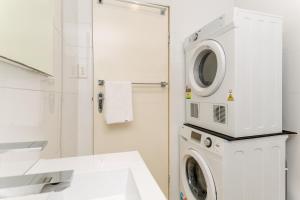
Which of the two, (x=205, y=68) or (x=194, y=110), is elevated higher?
(x=205, y=68)

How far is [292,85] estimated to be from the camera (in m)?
1.37

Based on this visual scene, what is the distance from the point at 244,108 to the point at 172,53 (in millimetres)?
924

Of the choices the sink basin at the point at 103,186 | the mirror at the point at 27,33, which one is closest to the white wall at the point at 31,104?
the mirror at the point at 27,33

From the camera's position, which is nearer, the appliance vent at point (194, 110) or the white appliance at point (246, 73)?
the white appliance at point (246, 73)

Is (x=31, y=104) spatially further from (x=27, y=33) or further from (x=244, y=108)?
(x=244, y=108)

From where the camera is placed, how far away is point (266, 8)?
1617 mm

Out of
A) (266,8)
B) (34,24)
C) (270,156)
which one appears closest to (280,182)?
(270,156)

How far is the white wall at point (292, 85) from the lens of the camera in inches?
52.8

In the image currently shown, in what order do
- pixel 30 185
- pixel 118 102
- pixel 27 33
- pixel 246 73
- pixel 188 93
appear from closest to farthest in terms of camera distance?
pixel 30 185
pixel 27 33
pixel 246 73
pixel 118 102
pixel 188 93

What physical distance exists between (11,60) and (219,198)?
1404 millimetres

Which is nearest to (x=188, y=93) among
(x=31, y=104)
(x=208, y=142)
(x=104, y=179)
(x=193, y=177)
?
(x=208, y=142)

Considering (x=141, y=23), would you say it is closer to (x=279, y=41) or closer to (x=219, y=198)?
(x=279, y=41)

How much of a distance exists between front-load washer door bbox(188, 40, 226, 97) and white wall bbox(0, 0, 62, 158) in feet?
3.62

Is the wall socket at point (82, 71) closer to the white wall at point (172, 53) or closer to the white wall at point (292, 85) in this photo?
the white wall at point (172, 53)
